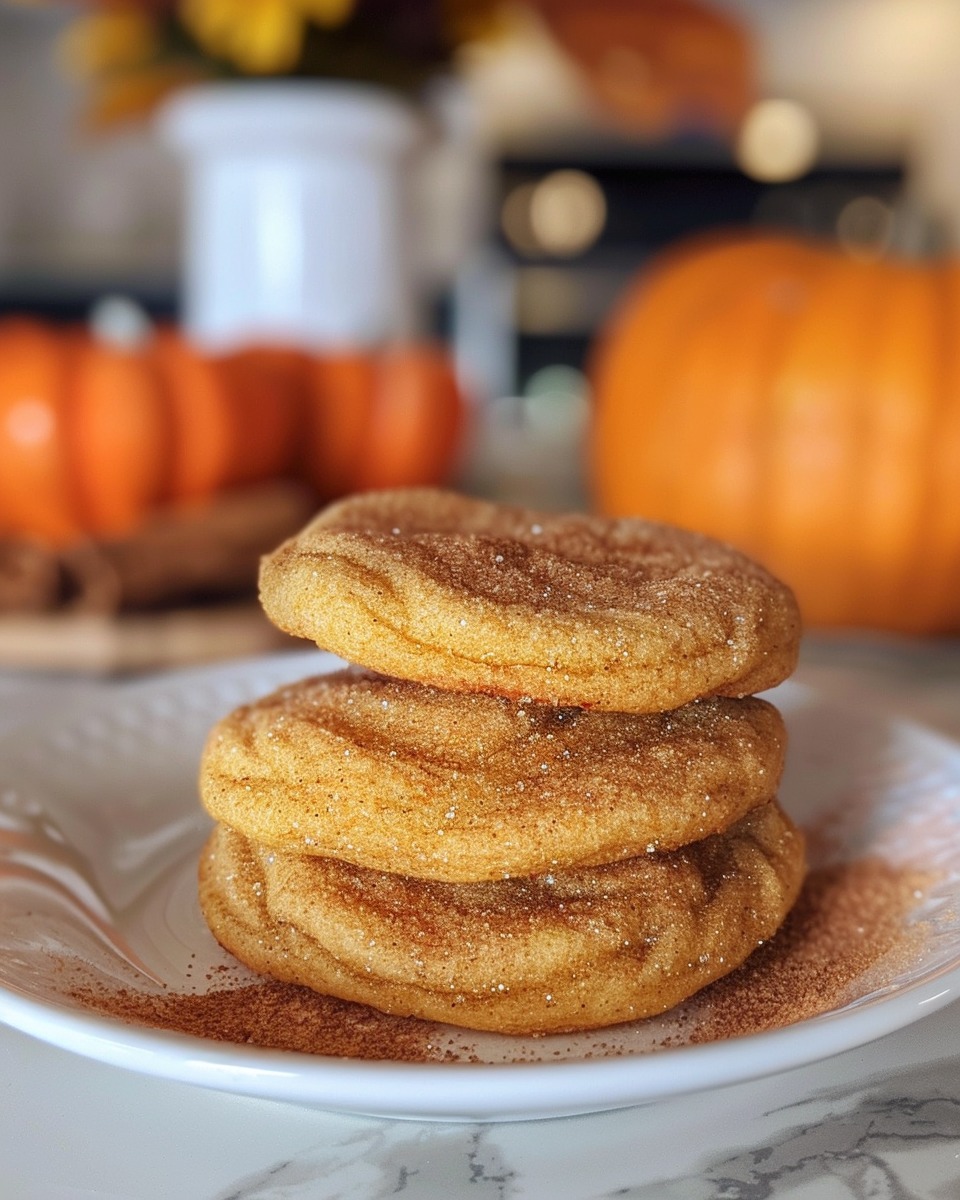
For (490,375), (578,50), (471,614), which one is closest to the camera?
(471,614)

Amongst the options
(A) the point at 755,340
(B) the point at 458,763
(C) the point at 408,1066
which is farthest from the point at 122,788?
(A) the point at 755,340

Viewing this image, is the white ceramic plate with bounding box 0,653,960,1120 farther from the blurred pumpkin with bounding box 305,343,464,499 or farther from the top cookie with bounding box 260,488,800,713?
the blurred pumpkin with bounding box 305,343,464,499

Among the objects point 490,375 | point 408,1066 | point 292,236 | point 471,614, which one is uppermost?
point 292,236

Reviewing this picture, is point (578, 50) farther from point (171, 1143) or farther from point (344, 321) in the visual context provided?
point (171, 1143)

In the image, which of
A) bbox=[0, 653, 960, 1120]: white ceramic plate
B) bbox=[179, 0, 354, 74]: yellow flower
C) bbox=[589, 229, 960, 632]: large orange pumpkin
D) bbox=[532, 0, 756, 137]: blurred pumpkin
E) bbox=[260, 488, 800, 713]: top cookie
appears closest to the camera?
bbox=[0, 653, 960, 1120]: white ceramic plate

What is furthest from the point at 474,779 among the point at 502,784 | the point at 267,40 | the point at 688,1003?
the point at 267,40

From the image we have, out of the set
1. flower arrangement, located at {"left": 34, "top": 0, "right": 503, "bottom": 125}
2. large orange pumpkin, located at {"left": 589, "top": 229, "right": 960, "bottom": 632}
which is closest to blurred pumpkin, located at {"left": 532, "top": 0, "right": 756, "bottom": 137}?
flower arrangement, located at {"left": 34, "top": 0, "right": 503, "bottom": 125}
